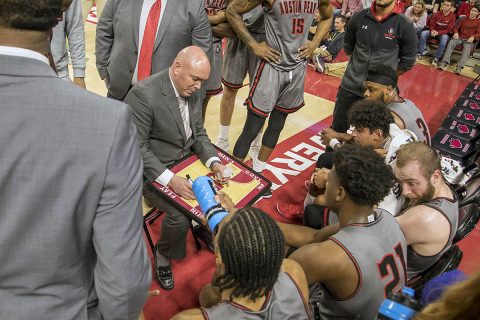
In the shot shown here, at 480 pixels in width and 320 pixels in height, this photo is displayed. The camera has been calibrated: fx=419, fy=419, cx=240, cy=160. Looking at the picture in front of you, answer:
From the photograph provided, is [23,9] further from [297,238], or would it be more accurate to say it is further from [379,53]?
[379,53]

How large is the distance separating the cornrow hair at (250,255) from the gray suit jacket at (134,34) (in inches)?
74.5

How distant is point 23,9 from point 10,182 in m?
0.35

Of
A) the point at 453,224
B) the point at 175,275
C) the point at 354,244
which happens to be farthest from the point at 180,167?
the point at 453,224

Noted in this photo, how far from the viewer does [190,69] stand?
2359mm

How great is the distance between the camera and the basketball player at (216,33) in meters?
3.51

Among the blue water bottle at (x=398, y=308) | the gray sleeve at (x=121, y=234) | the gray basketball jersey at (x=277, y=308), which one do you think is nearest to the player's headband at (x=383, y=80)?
the gray basketball jersey at (x=277, y=308)

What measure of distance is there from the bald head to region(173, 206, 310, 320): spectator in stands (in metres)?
1.22

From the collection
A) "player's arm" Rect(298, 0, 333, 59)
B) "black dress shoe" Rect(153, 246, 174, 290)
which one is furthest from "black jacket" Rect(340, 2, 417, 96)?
"black dress shoe" Rect(153, 246, 174, 290)

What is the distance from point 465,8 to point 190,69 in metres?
7.68

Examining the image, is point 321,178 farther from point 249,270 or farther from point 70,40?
point 70,40

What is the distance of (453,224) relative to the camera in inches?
81.4

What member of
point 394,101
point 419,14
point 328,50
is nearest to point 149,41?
point 394,101

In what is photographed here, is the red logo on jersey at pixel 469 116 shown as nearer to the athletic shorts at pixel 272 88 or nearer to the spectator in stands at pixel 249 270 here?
the athletic shorts at pixel 272 88

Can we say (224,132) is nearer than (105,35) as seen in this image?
No
